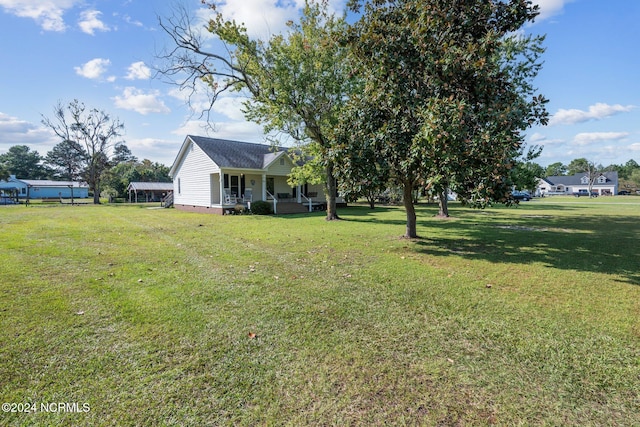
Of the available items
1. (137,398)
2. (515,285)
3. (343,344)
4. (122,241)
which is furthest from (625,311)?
(122,241)

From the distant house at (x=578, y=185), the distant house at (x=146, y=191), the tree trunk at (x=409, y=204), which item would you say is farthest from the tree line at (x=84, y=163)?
the distant house at (x=578, y=185)

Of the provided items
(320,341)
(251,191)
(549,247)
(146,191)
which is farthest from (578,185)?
(320,341)

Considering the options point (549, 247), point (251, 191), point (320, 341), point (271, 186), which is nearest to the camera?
point (320, 341)

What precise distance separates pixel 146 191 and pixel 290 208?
3921cm

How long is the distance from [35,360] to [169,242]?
6717mm

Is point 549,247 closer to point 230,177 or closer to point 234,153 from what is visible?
point 230,177

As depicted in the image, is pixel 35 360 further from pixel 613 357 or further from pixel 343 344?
pixel 613 357

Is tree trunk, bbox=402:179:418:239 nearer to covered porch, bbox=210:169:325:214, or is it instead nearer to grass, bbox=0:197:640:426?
grass, bbox=0:197:640:426

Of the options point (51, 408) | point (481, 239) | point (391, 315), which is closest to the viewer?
point (51, 408)

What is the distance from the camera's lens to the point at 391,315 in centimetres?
413

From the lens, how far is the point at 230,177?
71.8 ft

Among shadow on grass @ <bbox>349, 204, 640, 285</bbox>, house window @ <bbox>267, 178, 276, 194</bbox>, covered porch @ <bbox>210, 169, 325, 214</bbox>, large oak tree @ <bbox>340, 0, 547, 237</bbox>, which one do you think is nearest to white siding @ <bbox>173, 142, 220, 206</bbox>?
covered porch @ <bbox>210, 169, 325, 214</bbox>

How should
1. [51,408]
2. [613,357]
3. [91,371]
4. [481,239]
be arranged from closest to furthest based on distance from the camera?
[51,408]
[91,371]
[613,357]
[481,239]

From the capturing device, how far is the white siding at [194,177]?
70.1 ft
